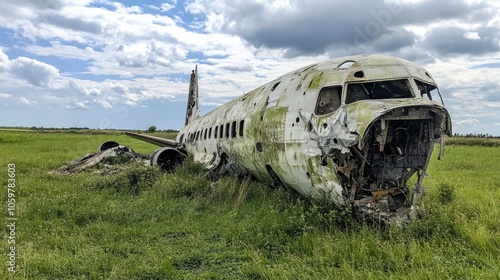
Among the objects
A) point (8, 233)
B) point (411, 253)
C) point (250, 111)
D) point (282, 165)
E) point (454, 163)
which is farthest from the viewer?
point (454, 163)

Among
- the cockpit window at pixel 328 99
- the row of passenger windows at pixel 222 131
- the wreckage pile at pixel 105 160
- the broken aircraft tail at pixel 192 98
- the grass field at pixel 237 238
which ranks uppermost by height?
the broken aircraft tail at pixel 192 98

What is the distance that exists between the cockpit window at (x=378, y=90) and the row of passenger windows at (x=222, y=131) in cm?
415

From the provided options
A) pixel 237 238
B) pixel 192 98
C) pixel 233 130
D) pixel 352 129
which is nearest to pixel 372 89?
pixel 352 129

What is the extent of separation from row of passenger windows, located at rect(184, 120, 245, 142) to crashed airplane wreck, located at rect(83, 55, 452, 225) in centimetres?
133

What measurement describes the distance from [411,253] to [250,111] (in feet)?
20.2

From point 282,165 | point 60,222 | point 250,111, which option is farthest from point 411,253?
point 60,222

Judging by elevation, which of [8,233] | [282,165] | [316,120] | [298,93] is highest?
[298,93]

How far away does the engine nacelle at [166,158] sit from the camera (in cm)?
1671

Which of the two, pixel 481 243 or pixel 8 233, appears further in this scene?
pixel 8 233

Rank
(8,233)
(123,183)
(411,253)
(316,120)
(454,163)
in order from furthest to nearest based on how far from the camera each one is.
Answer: (454,163) → (123,183) → (8,233) → (316,120) → (411,253)

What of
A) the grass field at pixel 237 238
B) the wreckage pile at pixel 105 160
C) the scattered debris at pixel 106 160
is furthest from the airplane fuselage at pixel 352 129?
the scattered debris at pixel 106 160

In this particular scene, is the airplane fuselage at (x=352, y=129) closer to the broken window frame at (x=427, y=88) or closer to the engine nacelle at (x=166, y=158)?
the broken window frame at (x=427, y=88)

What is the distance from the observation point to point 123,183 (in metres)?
13.2

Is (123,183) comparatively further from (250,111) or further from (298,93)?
(298,93)
